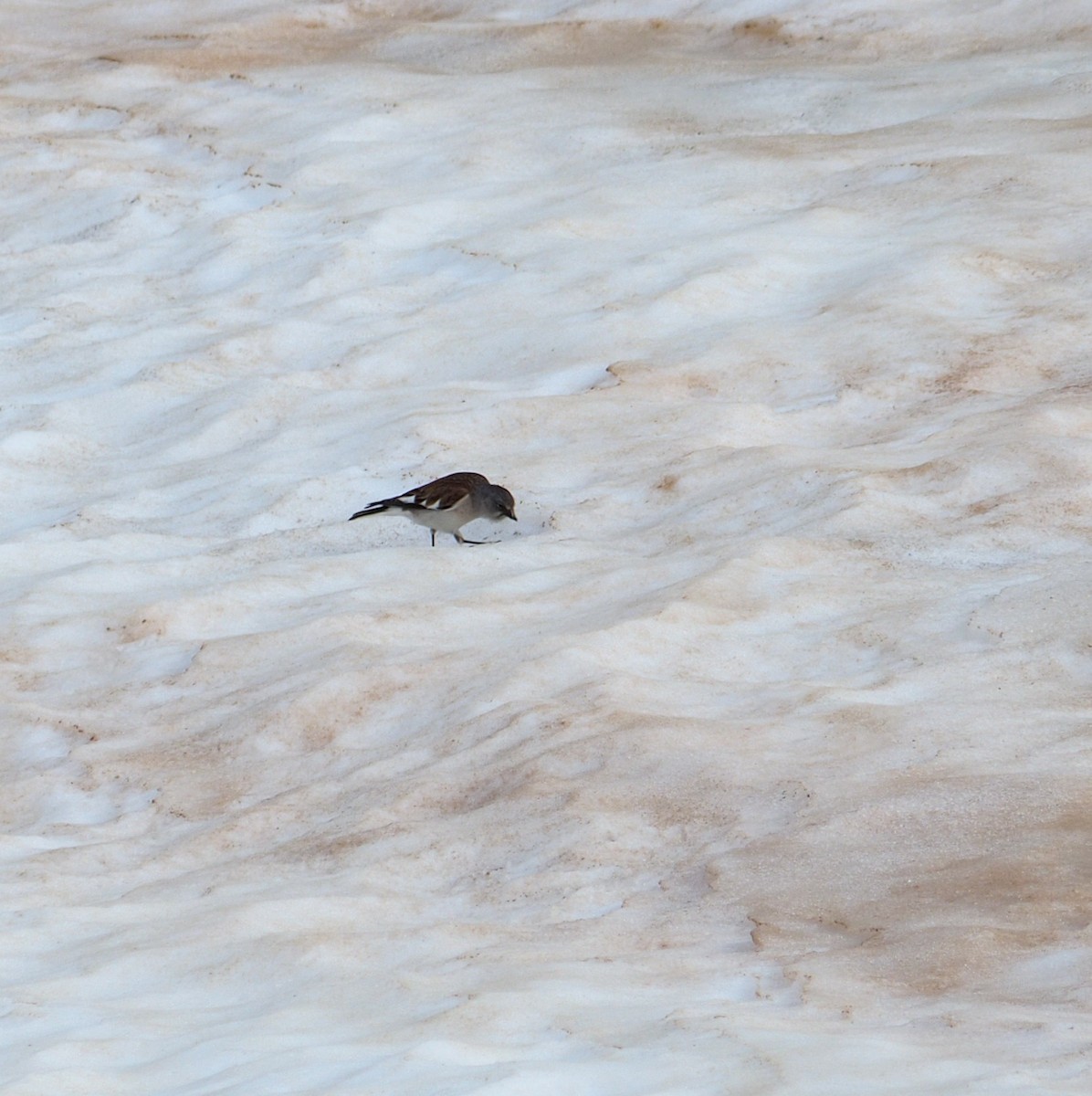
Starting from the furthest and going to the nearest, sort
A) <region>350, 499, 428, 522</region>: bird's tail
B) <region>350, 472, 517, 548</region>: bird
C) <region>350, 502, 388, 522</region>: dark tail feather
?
<region>350, 502, 388, 522</region>: dark tail feather
<region>350, 499, 428, 522</region>: bird's tail
<region>350, 472, 517, 548</region>: bird

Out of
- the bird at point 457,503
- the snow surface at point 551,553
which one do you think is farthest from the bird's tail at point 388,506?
the snow surface at point 551,553

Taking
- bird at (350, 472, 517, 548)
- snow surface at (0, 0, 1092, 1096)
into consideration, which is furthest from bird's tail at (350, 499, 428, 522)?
snow surface at (0, 0, 1092, 1096)

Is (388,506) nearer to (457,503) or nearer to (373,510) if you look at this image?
(373,510)

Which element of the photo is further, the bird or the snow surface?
the bird

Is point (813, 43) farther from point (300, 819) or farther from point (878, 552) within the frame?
point (300, 819)

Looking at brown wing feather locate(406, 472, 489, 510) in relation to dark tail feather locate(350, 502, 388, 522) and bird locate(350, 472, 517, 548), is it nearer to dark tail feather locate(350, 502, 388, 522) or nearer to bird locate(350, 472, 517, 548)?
bird locate(350, 472, 517, 548)

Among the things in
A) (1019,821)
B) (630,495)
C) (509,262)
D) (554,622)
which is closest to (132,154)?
(509,262)
